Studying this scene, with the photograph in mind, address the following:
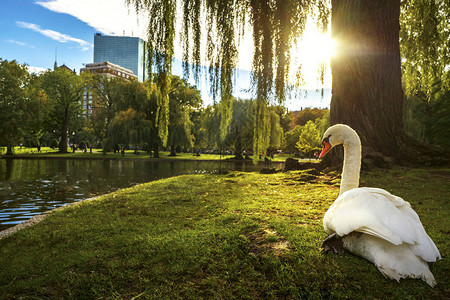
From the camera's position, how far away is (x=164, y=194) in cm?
631

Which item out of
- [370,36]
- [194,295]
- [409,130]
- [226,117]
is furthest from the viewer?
[409,130]

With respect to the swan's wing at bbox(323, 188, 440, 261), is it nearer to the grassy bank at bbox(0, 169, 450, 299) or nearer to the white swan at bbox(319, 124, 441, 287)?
the white swan at bbox(319, 124, 441, 287)

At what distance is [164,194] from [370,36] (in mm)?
6535

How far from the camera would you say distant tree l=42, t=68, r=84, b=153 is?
1836 inches

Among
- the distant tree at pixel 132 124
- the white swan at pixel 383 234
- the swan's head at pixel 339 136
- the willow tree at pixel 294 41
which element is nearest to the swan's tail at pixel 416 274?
the white swan at pixel 383 234

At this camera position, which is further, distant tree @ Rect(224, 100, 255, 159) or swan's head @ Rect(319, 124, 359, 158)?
distant tree @ Rect(224, 100, 255, 159)

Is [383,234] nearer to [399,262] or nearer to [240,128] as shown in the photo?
[399,262]

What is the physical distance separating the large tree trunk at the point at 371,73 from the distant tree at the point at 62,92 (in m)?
50.4

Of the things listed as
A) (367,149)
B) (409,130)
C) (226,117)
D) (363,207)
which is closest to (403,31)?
(367,149)

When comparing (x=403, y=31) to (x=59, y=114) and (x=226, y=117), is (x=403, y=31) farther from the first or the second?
(x=59, y=114)

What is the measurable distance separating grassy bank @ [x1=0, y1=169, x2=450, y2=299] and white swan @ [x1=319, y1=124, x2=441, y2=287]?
0.12 metres

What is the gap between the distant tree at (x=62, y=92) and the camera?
153 ft

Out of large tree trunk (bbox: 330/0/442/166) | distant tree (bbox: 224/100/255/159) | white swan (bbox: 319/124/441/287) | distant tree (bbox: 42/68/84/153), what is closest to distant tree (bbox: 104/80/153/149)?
distant tree (bbox: 224/100/255/159)

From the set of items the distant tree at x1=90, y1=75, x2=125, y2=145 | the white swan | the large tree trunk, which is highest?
the distant tree at x1=90, y1=75, x2=125, y2=145
